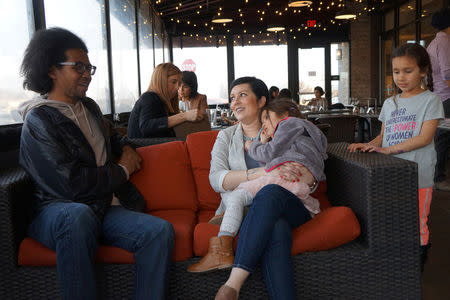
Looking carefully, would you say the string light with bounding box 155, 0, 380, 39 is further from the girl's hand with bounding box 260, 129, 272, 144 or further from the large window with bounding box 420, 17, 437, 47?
the girl's hand with bounding box 260, 129, 272, 144

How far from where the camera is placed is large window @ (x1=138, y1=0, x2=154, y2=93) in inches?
335

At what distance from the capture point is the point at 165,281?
1.86m

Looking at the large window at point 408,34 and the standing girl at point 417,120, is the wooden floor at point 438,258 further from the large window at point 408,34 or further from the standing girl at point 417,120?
the large window at point 408,34

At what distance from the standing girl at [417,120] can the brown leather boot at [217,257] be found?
3.08 ft

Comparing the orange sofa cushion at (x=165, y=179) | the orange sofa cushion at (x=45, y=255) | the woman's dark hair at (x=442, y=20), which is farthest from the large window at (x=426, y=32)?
the orange sofa cushion at (x=45, y=255)

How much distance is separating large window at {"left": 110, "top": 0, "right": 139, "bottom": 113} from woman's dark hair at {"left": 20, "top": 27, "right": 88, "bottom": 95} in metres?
4.00

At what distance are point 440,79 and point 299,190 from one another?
118 inches

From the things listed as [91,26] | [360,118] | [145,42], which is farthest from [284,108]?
[145,42]

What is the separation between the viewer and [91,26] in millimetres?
4980

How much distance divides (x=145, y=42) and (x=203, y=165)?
700 centimetres

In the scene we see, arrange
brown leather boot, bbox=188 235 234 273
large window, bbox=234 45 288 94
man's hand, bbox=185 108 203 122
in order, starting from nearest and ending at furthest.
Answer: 1. brown leather boot, bbox=188 235 234 273
2. man's hand, bbox=185 108 203 122
3. large window, bbox=234 45 288 94

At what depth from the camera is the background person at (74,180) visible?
5.93 ft

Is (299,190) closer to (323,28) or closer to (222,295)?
(222,295)

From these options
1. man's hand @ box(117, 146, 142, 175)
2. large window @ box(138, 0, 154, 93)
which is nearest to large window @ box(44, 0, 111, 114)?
man's hand @ box(117, 146, 142, 175)
